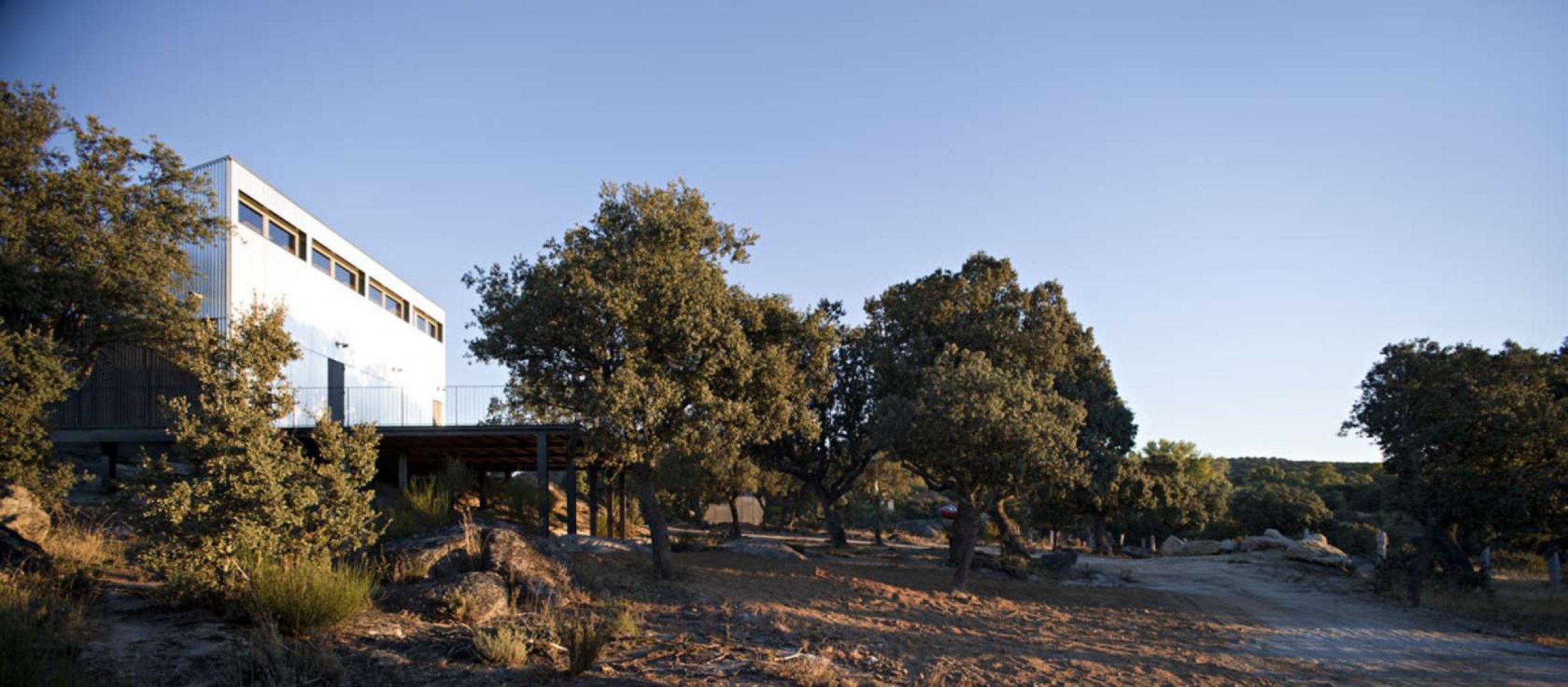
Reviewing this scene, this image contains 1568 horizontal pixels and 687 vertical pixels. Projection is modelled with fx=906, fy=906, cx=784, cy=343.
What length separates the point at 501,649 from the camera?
902 cm

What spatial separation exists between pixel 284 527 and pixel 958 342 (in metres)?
18.5

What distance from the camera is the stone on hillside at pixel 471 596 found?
33.8 ft

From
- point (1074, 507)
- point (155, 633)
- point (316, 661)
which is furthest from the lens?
point (1074, 507)

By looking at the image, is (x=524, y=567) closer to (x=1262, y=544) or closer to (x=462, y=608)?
(x=462, y=608)

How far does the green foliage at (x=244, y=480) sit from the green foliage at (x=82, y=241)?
268 inches

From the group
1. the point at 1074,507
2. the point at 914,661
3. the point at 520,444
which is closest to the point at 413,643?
the point at 914,661

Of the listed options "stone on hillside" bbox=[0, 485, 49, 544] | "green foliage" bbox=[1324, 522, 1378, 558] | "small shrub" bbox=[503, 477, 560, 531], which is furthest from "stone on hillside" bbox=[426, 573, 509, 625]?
"green foliage" bbox=[1324, 522, 1378, 558]

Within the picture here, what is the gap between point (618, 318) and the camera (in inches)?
593

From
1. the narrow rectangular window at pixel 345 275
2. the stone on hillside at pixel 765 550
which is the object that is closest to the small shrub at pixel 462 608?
the stone on hillside at pixel 765 550

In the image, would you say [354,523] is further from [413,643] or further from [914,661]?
[914,661]

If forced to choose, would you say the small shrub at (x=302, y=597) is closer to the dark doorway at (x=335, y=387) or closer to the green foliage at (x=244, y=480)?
the green foliage at (x=244, y=480)

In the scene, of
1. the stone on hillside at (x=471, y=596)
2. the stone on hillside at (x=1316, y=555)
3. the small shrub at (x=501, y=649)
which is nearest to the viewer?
the small shrub at (x=501, y=649)

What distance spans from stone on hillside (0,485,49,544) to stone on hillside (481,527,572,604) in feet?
18.2

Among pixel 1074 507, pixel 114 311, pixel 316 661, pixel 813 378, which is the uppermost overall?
pixel 114 311
